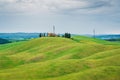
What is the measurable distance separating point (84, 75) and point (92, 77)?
1.81m

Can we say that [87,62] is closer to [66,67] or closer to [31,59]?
[66,67]

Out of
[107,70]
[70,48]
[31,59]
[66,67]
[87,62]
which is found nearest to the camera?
[107,70]

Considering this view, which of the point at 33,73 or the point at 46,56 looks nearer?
the point at 33,73

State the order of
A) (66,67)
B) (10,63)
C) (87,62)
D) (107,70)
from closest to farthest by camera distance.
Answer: (107,70)
(66,67)
(87,62)
(10,63)

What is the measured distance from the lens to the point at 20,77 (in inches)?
2815

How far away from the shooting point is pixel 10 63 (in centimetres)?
10912

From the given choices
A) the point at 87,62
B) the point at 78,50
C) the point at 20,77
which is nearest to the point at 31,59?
the point at 78,50

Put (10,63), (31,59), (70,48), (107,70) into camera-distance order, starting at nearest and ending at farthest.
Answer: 1. (107,70)
2. (10,63)
3. (31,59)
4. (70,48)

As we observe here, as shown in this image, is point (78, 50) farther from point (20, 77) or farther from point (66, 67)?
point (20, 77)

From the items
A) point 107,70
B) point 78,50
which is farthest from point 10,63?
point 107,70

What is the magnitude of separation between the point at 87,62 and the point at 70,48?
4289cm

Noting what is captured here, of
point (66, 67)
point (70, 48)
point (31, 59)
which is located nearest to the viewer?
point (66, 67)

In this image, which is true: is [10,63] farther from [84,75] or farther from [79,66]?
[84,75]

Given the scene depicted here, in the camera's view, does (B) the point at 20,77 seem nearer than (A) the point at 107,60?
Yes
